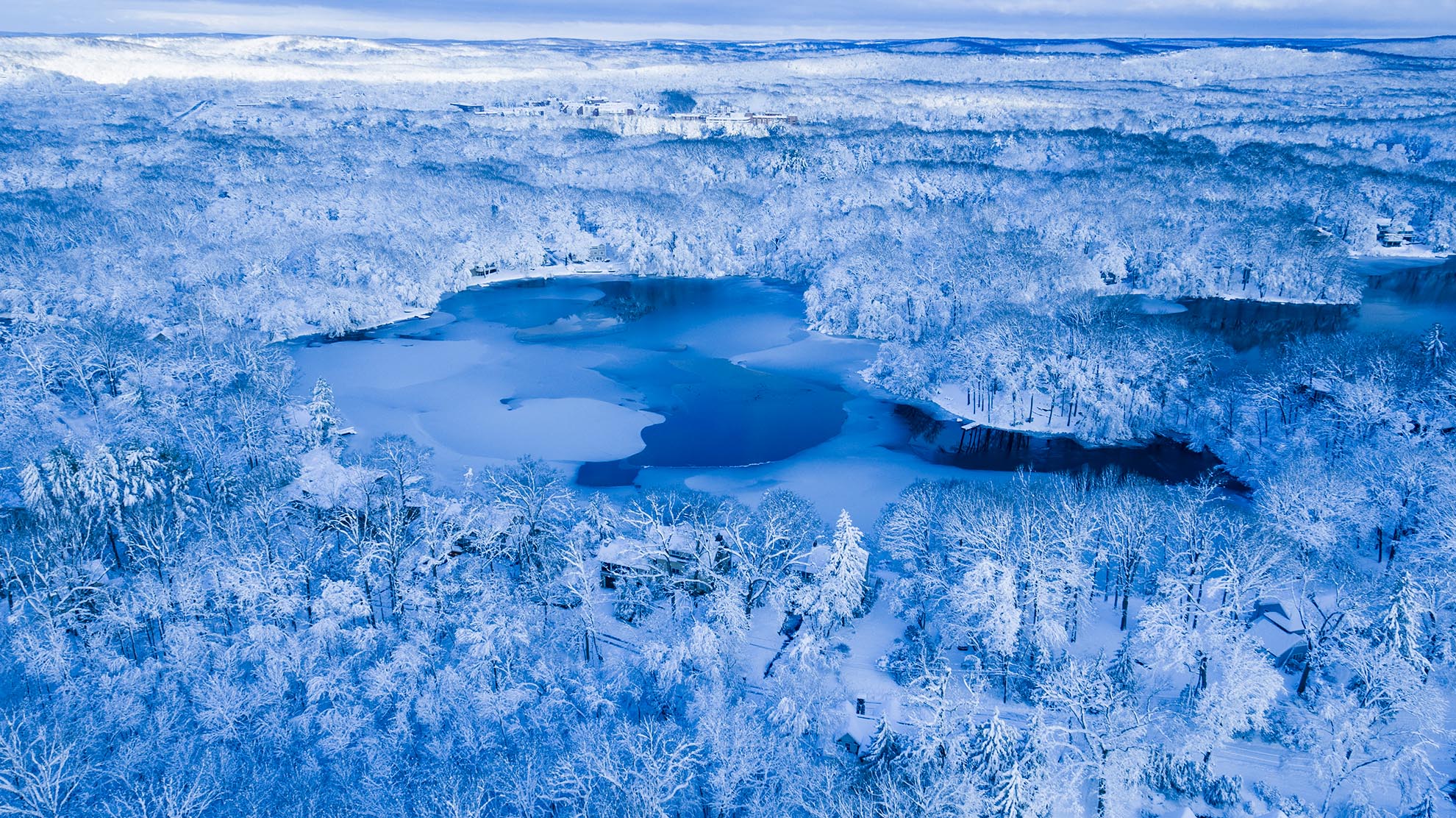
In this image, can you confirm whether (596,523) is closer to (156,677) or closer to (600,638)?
(600,638)

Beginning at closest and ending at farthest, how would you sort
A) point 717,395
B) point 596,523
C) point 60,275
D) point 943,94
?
point 596,523, point 717,395, point 60,275, point 943,94

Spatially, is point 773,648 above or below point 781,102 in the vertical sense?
below

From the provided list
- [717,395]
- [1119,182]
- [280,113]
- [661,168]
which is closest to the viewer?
[717,395]

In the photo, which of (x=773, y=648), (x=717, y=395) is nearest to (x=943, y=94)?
(x=717, y=395)

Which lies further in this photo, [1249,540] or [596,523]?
[596,523]

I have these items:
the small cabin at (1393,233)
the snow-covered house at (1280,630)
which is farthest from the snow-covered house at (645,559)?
the small cabin at (1393,233)

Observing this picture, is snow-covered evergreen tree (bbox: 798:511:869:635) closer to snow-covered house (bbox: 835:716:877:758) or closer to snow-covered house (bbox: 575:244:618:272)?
snow-covered house (bbox: 835:716:877:758)

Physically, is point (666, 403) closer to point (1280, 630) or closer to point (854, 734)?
point (854, 734)

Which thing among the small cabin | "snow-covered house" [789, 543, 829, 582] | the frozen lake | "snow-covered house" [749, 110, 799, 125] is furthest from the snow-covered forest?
"snow-covered house" [749, 110, 799, 125]
